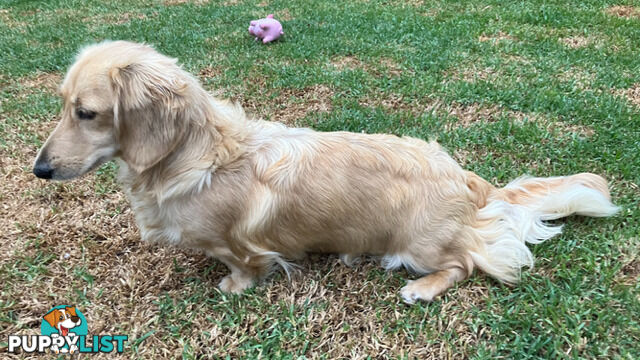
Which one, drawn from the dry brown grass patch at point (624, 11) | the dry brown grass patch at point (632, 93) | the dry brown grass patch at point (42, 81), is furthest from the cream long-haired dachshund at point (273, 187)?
the dry brown grass patch at point (624, 11)

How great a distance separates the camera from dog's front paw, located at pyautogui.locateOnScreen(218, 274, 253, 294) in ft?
8.00

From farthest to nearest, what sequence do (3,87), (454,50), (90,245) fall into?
(454,50) → (3,87) → (90,245)

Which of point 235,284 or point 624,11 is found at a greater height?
point 624,11

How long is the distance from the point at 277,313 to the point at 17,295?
1482 mm

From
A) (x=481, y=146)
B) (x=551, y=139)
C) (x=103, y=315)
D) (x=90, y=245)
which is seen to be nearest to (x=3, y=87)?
(x=90, y=245)

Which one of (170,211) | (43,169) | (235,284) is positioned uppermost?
(43,169)

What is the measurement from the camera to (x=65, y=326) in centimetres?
220

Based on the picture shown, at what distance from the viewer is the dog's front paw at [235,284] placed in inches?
96.0

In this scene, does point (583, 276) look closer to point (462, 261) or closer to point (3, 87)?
point (462, 261)

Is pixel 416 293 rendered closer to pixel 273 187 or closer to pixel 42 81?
pixel 273 187

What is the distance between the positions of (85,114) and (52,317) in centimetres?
115

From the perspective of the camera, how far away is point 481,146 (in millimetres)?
3396

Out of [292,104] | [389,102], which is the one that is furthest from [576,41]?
[292,104]

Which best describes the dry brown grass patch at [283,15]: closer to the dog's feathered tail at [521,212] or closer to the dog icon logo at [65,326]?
the dog's feathered tail at [521,212]
